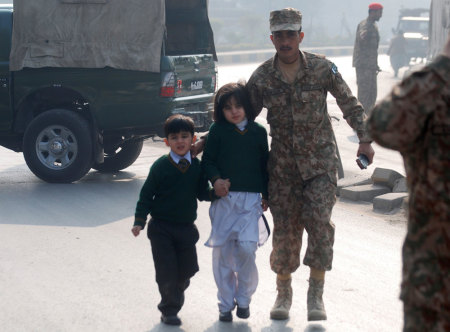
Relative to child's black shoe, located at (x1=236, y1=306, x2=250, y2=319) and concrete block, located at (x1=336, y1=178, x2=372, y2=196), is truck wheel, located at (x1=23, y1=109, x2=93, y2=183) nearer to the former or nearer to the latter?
concrete block, located at (x1=336, y1=178, x2=372, y2=196)

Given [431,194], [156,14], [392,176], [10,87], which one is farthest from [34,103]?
[431,194]

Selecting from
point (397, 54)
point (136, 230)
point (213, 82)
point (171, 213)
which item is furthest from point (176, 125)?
point (397, 54)

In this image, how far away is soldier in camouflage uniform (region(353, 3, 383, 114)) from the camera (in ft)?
49.6

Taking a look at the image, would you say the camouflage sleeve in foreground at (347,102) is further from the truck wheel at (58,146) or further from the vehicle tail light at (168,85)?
the truck wheel at (58,146)

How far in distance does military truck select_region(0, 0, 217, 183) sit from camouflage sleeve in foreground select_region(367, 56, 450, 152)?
23.1 ft

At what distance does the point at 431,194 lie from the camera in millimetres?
2701

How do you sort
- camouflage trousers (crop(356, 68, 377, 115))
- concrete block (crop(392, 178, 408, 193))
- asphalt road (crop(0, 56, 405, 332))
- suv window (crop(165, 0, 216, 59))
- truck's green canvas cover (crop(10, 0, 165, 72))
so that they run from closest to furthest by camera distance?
asphalt road (crop(0, 56, 405, 332))
concrete block (crop(392, 178, 408, 193))
truck's green canvas cover (crop(10, 0, 165, 72))
suv window (crop(165, 0, 216, 59))
camouflage trousers (crop(356, 68, 377, 115))

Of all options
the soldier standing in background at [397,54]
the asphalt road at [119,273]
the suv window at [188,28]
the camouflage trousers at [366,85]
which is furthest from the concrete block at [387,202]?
the soldier standing in background at [397,54]

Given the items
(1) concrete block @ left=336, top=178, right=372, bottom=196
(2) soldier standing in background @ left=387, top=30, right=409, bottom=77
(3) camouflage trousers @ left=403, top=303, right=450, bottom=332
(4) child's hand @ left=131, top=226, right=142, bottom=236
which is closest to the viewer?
(3) camouflage trousers @ left=403, top=303, right=450, bottom=332

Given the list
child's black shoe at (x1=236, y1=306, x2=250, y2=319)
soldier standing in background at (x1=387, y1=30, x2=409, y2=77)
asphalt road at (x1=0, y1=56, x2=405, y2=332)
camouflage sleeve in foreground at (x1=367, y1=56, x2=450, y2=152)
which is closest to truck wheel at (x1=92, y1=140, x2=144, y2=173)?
asphalt road at (x1=0, y1=56, x2=405, y2=332)

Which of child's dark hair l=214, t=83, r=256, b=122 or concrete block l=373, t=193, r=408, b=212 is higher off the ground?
child's dark hair l=214, t=83, r=256, b=122

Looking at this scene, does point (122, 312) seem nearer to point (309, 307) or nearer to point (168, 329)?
point (168, 329)

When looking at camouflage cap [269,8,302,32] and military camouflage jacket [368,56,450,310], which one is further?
camouflage cap [269,8,302,32]

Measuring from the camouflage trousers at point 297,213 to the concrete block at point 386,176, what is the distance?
4.12 meters
